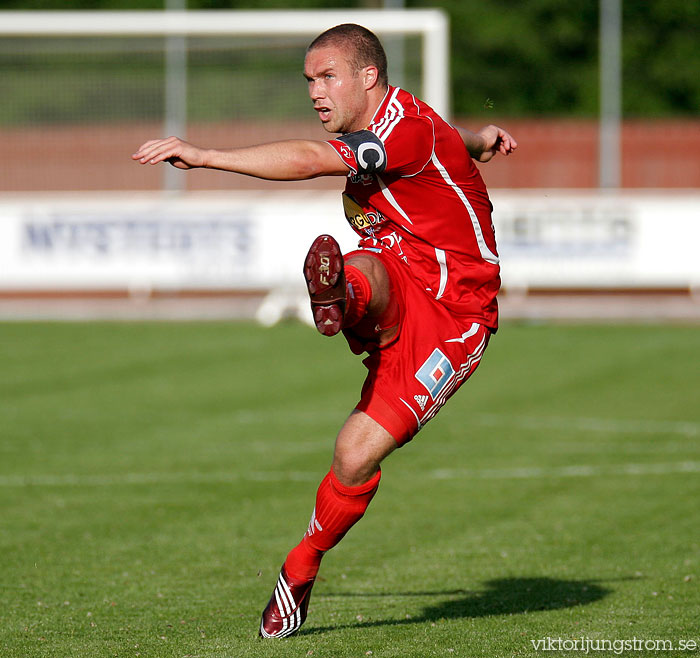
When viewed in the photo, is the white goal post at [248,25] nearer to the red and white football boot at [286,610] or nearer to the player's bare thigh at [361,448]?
the player's bare thigh at [361,448]

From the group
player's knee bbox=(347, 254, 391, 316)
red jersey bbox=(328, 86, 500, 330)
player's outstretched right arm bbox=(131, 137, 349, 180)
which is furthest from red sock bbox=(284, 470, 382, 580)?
player's outstretched right arm bbox=(131, 137, 349, 180)

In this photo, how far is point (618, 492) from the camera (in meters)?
8.60

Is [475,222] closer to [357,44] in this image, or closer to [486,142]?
[486,142]

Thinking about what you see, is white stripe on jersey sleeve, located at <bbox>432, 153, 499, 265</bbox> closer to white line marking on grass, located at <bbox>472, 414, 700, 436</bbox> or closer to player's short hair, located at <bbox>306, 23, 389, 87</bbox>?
player's short hair, located at <bbox>306, 23, 389, 87</bbox>

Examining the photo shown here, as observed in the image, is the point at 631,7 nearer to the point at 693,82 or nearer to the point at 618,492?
the point at 693,82

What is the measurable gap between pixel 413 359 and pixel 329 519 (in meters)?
0.73

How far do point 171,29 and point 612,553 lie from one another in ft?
42.4

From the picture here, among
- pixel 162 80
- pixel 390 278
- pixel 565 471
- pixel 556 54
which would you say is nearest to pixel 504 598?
pixel 390 278

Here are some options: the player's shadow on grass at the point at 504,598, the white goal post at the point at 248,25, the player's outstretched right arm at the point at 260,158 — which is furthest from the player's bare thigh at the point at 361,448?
the white goal post at the point at 248,25

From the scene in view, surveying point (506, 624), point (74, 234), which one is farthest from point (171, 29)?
point (506, 624)

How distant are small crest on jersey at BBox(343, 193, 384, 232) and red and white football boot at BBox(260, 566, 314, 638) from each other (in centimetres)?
147

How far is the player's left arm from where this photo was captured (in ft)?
17.8

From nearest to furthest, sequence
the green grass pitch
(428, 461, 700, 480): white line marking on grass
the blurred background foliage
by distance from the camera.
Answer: the green grass pitch → (428, 461, 700, 480): white line marking on grass → the blurred background foliage

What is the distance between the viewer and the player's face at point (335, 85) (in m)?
4.79
